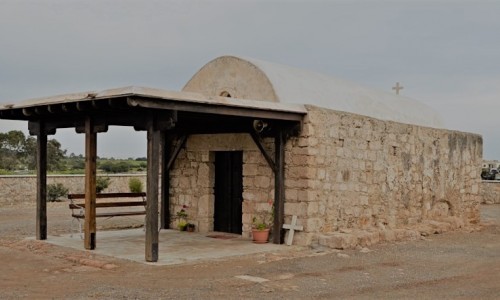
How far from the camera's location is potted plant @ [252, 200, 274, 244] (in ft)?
34.2

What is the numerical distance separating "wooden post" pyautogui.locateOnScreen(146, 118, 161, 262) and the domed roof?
2886 millimetres

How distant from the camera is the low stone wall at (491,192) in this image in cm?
2352

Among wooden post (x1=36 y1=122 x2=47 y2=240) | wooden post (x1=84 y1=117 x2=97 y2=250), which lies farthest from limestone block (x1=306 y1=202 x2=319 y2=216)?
wooden post (x1=36 y1=122 x2=47 y2=240)

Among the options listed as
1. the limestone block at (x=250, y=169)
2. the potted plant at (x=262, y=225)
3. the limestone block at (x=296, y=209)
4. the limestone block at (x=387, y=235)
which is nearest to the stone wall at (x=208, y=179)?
the limestone block at (x=250, y=169)

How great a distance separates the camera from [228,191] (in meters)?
11.8

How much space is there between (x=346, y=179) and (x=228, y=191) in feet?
7.64

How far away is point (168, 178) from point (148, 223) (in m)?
4.23

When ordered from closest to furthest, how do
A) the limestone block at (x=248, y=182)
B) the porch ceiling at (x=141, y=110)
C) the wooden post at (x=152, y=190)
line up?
the porch ceiling at (x=141, y=110) < the wooden post at (x=152, y=190) < the limestone block at (x=248, y=182)

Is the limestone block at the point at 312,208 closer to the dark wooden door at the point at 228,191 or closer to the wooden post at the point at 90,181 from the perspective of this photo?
the dark wooden door at the point at 228,191

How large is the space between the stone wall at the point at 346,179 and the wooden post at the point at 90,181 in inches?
116

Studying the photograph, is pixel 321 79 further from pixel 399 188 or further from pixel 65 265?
pixel 65 265

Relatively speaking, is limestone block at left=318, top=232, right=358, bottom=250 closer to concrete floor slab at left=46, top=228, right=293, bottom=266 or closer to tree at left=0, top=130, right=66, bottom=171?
concrete floor slab at left=46, top=228, right=293, bottom=266

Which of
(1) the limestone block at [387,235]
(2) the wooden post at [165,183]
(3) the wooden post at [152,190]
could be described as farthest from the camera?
(2) the wooden post at [165,183]

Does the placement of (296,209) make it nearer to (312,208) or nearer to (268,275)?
(312,208)
